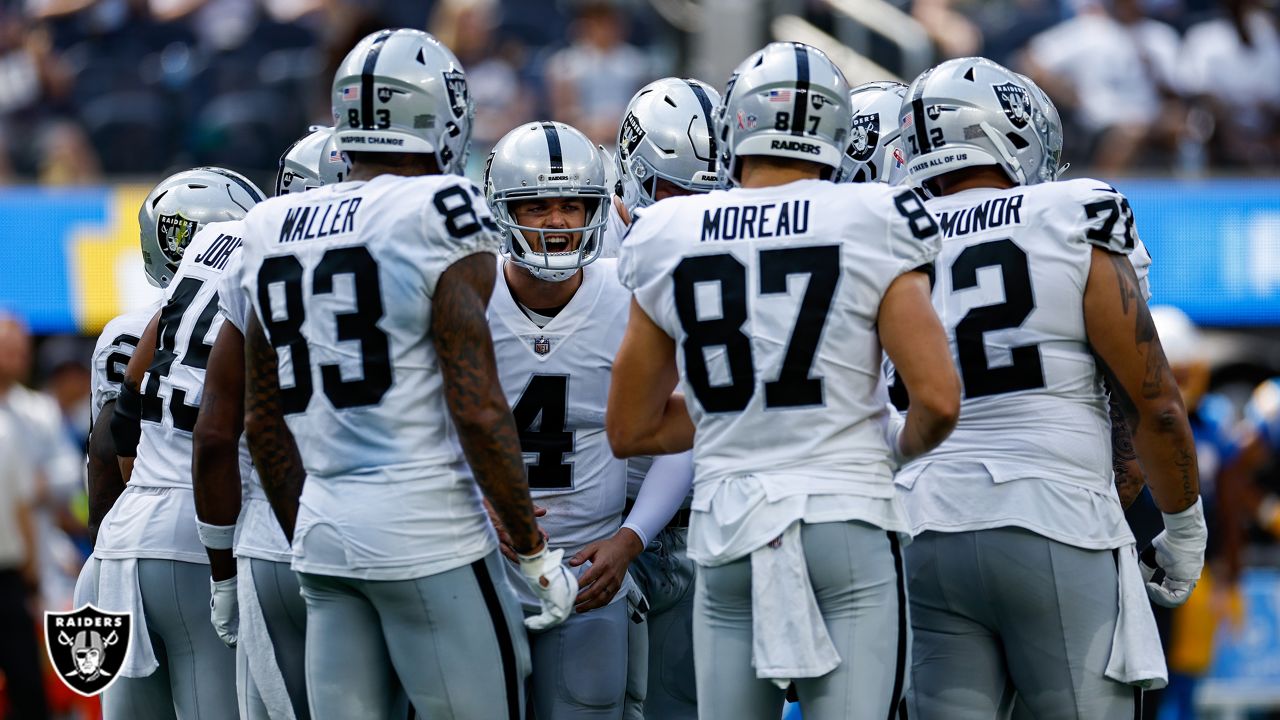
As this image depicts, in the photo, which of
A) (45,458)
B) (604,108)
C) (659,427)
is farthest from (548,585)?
(604,108)

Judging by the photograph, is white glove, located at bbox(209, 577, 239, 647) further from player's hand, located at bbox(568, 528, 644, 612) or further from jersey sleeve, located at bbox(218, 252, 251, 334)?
player's hand, located at bbox(568, 528, 644, 612)

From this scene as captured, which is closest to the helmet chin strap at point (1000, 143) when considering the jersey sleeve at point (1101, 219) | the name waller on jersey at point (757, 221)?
the jersey sleeve at point (1101, 219)

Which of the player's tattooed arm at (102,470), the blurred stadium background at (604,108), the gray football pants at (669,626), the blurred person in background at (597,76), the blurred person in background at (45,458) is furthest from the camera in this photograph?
the blurred person in background at (597,76)

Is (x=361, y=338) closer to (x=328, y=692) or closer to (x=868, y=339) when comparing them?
(x=328, y=692)

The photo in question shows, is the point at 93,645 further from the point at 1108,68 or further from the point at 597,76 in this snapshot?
the point at 1108,68

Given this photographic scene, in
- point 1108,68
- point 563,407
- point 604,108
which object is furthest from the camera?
point 1108,68

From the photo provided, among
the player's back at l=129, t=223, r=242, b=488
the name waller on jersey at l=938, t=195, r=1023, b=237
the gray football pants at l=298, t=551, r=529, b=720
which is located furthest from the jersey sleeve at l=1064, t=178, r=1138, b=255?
the player's back at l=129, t=223, r=242, b=488

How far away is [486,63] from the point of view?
12.3 meters

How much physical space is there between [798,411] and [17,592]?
5770 mm

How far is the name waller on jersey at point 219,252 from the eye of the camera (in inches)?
192

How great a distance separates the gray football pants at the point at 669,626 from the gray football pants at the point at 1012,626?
94 cm

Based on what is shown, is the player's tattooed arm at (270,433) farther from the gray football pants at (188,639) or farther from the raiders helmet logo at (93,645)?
the raiders helmet logo at (93,645)

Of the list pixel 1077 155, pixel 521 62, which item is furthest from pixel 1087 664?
pixel 521 62

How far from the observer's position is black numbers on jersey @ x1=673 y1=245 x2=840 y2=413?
3.78 meters
